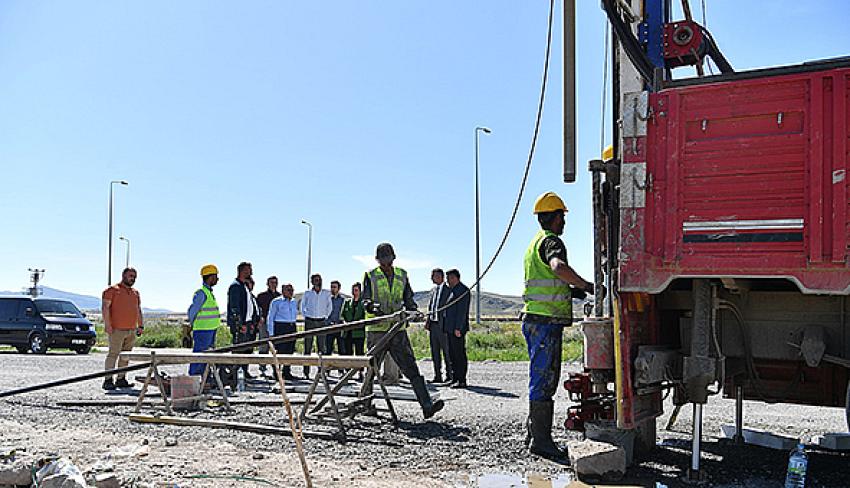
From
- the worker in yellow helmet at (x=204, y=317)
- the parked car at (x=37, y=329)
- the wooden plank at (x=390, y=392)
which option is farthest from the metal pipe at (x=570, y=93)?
the parked car at (x=37, y=329)

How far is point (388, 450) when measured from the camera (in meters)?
6.48

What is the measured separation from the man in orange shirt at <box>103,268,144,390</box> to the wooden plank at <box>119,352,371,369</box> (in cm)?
334

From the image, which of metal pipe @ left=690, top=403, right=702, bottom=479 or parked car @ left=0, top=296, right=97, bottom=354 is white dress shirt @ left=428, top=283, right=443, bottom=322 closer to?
metal pipe @ left=690, top=403, right=702, bottom=479

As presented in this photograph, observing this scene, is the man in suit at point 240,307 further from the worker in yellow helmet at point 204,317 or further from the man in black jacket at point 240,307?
the worker in yellow helmet at point 204,317

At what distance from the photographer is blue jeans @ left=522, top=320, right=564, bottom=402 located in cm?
629

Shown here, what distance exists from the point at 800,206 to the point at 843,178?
0.90ft

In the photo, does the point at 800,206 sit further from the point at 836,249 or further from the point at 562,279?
the point at 562,279

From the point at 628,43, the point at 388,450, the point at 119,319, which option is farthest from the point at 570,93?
the point at 119,319

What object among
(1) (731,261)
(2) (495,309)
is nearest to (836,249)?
(1) (731,261)

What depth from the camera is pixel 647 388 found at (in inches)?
217

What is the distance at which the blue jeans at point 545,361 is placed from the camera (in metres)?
6.29

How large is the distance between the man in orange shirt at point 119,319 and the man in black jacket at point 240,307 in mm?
1444

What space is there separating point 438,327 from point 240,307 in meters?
3.09

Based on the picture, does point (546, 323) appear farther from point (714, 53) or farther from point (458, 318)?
point (458, 318)
